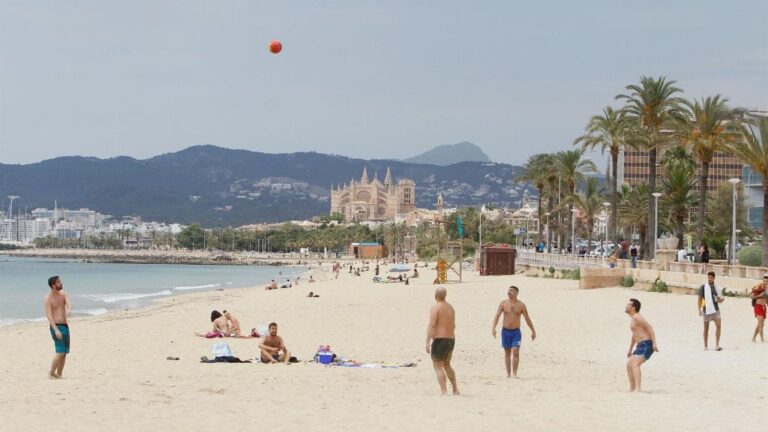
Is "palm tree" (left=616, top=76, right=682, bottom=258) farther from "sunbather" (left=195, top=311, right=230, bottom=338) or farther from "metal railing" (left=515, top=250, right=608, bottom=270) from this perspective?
"sunbather" (left=195, top=311, right=230, bottom=338)

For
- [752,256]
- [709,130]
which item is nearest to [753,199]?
[752,256]

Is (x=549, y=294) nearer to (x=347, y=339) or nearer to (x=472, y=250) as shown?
(x=347, y=339)

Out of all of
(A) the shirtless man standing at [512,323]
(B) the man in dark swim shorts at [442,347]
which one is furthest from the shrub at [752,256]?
(B) the man in dark swim shorts at [442,347]

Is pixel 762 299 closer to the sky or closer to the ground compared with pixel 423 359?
closer to the sky

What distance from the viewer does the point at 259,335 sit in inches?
876

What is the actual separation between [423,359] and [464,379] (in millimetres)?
2961

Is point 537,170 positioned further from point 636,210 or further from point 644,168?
point 644,168

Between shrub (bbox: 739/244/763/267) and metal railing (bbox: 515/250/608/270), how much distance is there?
5.66 meters

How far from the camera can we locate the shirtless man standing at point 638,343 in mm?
12578

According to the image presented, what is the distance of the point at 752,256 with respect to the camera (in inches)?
1601

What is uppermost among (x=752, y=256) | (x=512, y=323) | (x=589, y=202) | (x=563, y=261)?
(x=589, y=202)

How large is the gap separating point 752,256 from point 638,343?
3035 cm

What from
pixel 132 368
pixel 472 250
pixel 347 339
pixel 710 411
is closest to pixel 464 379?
pixel 710 411

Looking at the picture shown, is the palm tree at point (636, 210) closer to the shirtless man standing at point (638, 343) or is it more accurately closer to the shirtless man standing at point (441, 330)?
the shirtless man standing at point (638, 343)
